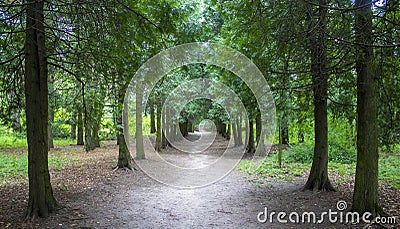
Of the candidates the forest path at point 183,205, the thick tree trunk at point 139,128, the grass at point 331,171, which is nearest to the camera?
the forest path at point 183,205

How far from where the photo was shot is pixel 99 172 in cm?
1200

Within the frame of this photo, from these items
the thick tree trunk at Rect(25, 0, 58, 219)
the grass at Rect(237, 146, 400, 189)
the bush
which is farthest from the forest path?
the bush

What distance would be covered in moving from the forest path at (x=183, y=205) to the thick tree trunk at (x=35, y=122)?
19.0 inches

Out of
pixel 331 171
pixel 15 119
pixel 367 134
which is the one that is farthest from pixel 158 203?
pixel 331 171

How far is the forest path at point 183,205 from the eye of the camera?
6230 millimetres

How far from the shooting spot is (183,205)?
7.87 meters

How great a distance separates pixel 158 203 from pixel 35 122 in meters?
3.63

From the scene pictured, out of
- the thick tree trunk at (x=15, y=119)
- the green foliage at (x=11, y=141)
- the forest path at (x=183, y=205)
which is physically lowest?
the forest path at (x=183, y=205)

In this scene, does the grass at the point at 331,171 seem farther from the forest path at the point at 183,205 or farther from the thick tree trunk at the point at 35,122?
the thick tree trunk at the point at 35,122

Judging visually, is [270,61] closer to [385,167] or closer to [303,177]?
[303,177]

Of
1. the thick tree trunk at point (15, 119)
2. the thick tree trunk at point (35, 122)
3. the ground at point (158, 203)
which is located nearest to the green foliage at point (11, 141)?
the ground at point (158, 203)

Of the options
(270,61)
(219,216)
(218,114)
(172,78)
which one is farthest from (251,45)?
(218,114)

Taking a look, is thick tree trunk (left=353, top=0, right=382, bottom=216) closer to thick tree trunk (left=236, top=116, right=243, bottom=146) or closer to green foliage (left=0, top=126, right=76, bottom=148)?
thick tree trunk (left=236, top=116, right=243, bottom=146)

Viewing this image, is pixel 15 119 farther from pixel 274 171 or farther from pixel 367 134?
pixel 274 171
